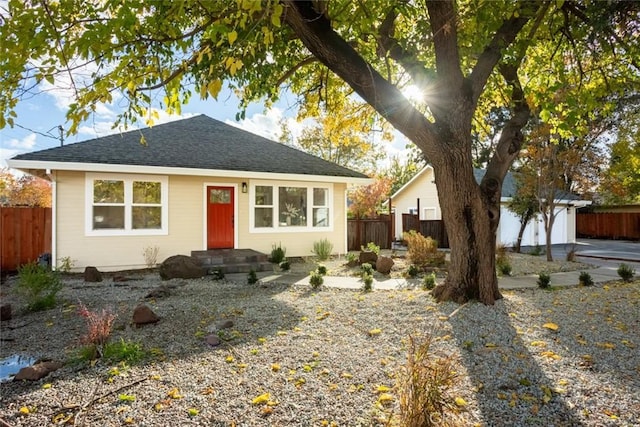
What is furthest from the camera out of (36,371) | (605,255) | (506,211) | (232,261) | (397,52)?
(506,211)

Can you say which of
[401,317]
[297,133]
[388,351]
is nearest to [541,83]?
[401,317]

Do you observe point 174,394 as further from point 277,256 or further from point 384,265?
point 277,256

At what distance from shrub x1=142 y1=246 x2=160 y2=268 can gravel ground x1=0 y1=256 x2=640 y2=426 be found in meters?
4.33

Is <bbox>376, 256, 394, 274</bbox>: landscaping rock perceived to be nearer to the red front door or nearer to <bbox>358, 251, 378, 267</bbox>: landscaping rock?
<bbox>358, 251, 378, 267</bbox>: landscaping rock

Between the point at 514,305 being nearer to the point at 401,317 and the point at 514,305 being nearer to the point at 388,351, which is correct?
the point at 401,317

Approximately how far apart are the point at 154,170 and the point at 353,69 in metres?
7.04

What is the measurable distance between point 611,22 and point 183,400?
655 cm

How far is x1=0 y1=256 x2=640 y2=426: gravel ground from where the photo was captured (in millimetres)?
2557

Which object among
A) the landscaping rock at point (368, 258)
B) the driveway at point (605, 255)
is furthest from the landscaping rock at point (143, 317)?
the driveway at point (605, 255)

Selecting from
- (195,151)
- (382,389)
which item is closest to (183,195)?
(195,151)

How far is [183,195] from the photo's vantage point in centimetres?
1070

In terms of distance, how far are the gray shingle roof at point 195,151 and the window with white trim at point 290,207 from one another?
2.28 ft

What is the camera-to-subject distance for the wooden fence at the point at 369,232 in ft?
49.6

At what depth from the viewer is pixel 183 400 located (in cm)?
272
